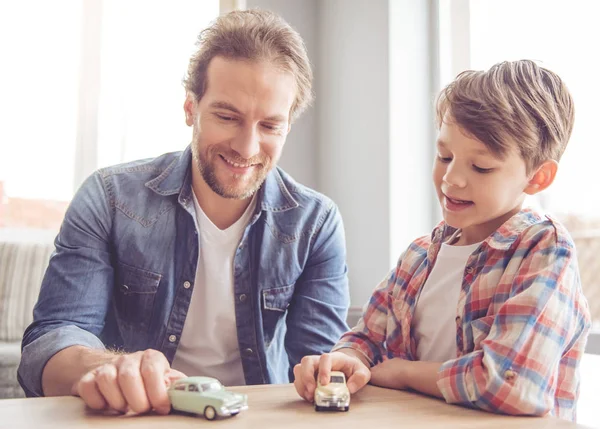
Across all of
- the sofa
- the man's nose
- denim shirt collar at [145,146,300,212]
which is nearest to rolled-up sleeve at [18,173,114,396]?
denim shirt collar at [145,146,300,212]

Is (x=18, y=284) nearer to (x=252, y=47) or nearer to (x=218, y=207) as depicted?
(x=218, y=207)

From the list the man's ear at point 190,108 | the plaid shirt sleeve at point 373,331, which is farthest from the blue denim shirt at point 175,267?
the plaid shirt sleeve at point 373,331

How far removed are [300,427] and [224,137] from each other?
0.95 metres

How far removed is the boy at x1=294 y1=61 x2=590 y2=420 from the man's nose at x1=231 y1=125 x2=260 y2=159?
47cm

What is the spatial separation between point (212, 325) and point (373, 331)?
50 cm

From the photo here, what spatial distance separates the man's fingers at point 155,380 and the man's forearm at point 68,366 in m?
0.24

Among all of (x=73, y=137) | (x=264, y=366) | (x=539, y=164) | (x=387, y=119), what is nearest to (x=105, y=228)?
(x=264, y=366)

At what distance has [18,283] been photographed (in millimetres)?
2982

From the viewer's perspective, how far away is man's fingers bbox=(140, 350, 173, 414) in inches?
34.6

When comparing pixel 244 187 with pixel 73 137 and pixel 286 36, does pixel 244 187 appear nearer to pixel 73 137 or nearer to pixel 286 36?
pixel 286 36

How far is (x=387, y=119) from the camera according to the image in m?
2.71

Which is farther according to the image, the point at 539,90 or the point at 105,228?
the point at 105,228

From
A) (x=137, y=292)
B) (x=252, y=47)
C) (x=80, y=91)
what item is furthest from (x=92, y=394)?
(x=80, y=91)

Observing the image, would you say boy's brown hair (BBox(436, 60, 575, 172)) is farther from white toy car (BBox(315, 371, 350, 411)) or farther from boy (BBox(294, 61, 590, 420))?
white toy car (BBox(315, 371, 350, 411))
